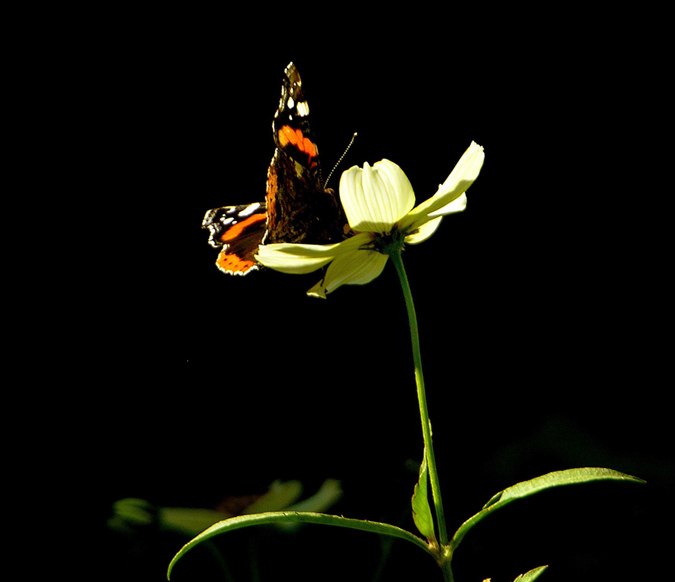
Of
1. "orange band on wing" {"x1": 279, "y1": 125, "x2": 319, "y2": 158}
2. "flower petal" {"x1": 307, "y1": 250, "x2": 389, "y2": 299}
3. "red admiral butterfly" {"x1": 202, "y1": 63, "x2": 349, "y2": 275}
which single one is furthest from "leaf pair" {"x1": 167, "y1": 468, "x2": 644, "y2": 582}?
"orange band on wing" {"x1": 279, "y1": 125, "x2": 319, "y2": 158}

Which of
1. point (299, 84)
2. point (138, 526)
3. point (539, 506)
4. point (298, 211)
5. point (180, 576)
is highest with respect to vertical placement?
point (299, 84)

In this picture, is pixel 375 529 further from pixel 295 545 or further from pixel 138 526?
pixel 138 526

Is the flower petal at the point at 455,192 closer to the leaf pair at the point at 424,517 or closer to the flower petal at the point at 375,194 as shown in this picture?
the flower petal at the point at 375,194

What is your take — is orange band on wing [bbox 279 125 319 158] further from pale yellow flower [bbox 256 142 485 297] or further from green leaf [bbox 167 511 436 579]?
green leaf [bbox 167 511 436 579]

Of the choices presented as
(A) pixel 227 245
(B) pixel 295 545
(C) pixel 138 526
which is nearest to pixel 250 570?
(B) pixel 295 545

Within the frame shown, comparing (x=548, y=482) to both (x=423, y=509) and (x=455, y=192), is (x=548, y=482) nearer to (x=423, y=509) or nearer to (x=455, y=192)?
(x=423, y=509)

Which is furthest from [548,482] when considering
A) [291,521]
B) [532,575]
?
[291,521]

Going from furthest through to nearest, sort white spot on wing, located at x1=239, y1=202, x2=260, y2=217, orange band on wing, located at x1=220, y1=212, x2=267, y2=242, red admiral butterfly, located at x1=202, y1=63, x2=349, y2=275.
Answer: white spot on wing, located at x1=239, y1=202, x2=260, y2=217
orange band on wing, located at x1=220, y1=212, x2=267, y2=242
red admiral butterfly, located at x1=202, y1=63, x2=349, y2=275
